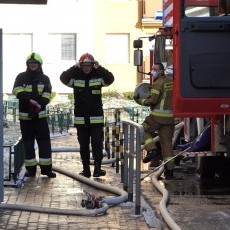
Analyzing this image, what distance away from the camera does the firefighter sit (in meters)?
11.4

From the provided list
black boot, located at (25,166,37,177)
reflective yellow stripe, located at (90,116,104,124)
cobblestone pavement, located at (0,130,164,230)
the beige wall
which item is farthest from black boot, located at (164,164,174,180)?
the beige wall

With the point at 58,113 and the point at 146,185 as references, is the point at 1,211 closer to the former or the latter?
the point at 146,185

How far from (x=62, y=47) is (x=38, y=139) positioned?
81.0 ft

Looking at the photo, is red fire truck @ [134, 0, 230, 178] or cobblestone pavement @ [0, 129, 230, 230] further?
red fire truck @ [134, 0, 230, 178]

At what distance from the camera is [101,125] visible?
38.9 feet

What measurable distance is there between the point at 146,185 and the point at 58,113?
937cm

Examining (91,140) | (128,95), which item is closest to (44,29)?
(128,95)

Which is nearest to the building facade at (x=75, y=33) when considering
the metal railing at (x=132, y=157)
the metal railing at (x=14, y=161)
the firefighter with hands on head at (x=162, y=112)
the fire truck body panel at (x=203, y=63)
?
the firefighter with hands on head at (x=162, y=112)

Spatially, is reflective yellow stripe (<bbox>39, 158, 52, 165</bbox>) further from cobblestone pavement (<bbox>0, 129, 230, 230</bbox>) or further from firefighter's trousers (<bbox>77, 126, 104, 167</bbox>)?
firefighter's trousers (<bbox>77, 126, 104, 167</bbox>)

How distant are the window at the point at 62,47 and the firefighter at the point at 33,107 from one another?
24.5 metres

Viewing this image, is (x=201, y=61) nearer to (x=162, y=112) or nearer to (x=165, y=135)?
(x=162, y=112)

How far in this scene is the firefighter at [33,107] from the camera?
1141 centimetres

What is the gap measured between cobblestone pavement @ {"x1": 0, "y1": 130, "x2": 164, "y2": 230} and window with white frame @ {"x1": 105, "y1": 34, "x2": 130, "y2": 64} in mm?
23730

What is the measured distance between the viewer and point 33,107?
445 inches
